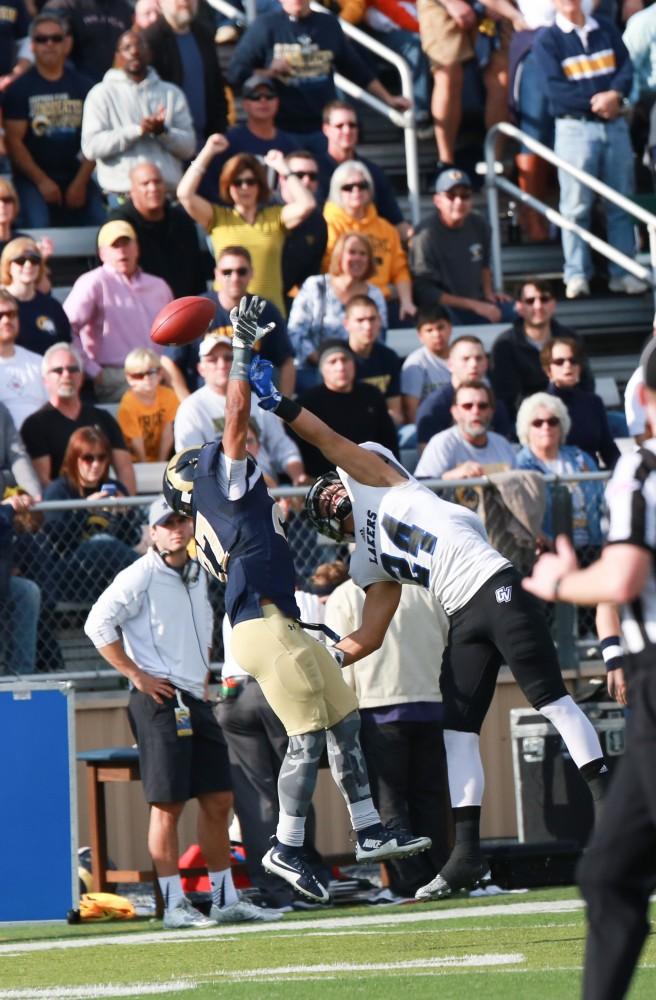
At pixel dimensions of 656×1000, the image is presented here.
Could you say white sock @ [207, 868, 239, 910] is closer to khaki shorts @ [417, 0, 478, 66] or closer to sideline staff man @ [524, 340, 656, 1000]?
sideline staff man @ [524, 340, 656, 1000]

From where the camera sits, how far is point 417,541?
25.2ft

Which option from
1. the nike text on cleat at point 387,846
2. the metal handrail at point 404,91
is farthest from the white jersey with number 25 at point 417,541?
the metal handrail at point 404,91

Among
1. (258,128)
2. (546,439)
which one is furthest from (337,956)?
(258,128)

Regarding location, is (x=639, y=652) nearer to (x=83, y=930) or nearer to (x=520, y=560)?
(x=83, y=930)

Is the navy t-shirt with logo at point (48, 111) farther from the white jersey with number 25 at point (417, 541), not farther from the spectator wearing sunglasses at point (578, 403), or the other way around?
the white jersey with number 25 at point (417, 541)

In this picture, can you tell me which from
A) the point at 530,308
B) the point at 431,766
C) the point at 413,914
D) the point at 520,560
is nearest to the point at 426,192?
the point at 530,308

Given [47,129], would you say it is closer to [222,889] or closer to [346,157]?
[346,157]

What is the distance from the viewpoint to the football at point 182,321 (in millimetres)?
8062

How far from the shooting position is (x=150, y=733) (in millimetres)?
9320

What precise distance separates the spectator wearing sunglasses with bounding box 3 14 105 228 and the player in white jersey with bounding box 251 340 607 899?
583 cm

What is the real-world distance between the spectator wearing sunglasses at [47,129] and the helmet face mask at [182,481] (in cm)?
561

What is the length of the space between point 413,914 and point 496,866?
97 centimetres

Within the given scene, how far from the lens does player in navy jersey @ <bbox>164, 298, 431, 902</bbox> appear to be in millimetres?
7516

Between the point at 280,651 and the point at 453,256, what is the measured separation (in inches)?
246
